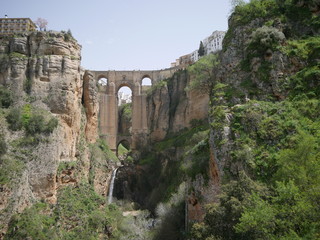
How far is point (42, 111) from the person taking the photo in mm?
29172

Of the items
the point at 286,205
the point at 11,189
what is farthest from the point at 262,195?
the point at 11,189

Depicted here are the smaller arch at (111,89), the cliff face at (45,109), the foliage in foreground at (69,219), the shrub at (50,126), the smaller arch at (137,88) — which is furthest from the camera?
the smaller arch at (111,89)

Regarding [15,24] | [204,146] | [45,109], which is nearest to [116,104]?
[15,24]

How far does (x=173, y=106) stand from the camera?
49.8 metres

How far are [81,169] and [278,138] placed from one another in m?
18.9

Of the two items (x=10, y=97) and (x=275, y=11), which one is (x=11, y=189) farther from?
(x=275, y=11)

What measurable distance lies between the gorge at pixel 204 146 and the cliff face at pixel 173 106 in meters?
3.77

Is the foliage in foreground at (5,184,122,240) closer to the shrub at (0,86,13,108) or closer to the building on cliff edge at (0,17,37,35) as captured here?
the shrub at (0,86,13,108)

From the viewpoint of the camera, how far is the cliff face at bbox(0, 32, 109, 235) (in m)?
26.5

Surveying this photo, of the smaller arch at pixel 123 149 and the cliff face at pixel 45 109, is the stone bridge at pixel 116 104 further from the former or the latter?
the cliff face at pixel 45 109

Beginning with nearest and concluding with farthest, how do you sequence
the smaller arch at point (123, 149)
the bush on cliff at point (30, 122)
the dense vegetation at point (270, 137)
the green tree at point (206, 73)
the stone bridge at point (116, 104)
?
the dense vegetation at point (270, 137)
the bush on cliff at point (30, 122)
the green tree at point (206, 73)
the stone bridge at point (116, 104)
the smaller arch at point (123, 149)

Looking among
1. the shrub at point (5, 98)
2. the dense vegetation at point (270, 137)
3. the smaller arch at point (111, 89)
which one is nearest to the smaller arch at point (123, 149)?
the smaller arch at point (111, 89)

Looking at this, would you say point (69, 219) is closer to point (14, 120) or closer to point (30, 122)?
point (30, 122)

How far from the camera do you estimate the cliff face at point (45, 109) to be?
26.5 m
